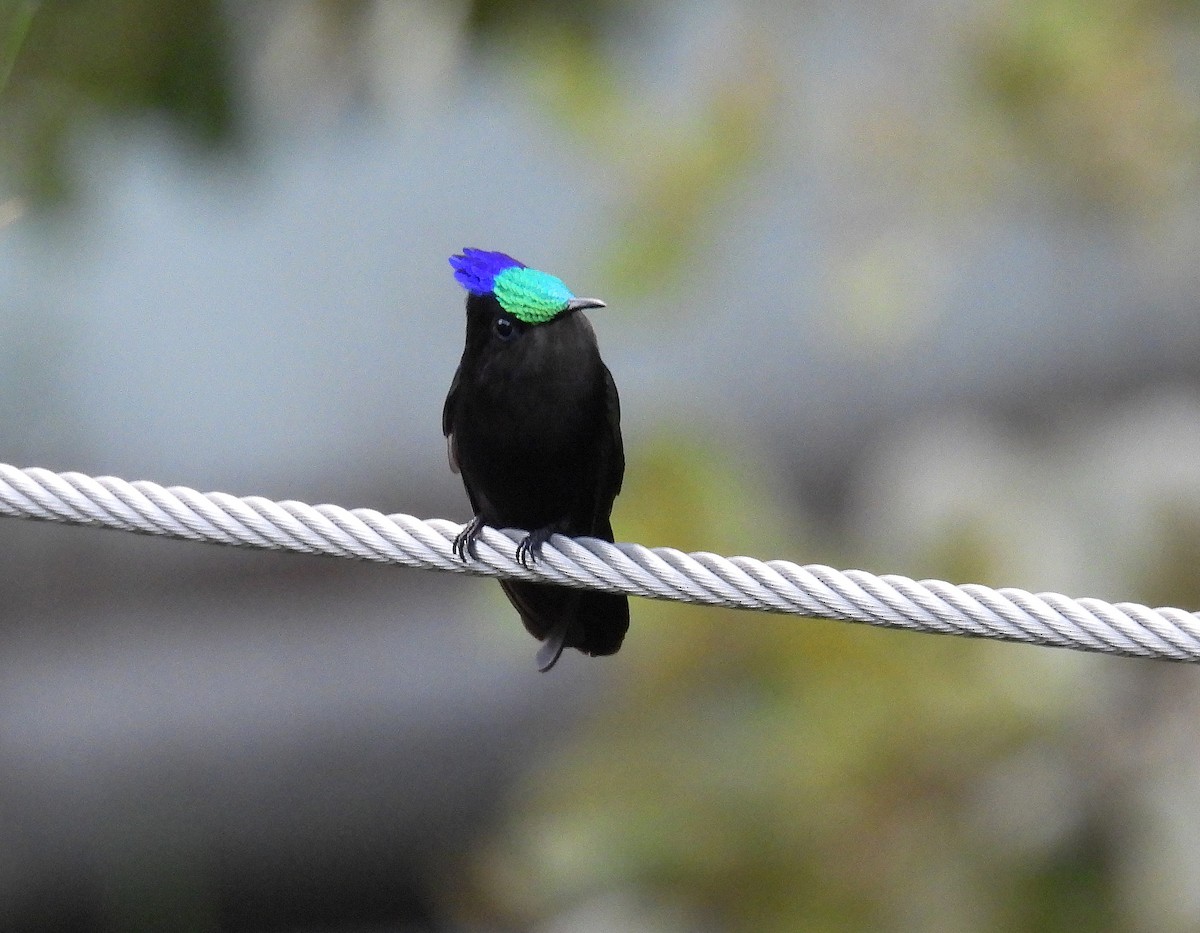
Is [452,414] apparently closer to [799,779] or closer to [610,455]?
[610,455]

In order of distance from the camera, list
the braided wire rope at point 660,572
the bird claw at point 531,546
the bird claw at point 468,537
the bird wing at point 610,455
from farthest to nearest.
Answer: the bird wing at point 610,455 → the bird claw at point 468,537 → the bird claw at point 531,546 → the braided wire rope at point 660,572

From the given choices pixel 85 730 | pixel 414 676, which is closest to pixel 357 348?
pixel 414 676

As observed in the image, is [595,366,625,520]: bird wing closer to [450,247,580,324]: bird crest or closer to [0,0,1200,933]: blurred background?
[450,247,580,324]: bird crest

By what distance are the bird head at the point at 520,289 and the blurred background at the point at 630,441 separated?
3.10 ft

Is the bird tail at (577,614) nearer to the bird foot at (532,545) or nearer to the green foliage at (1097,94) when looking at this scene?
the bird foot at (532,545)

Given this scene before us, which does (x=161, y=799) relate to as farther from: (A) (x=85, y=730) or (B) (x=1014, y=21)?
(B) (x=1014, y=21)

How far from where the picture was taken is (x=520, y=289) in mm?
3314

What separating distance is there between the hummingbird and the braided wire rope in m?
0.39

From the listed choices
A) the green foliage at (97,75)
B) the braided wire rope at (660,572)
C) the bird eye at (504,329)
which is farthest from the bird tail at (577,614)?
the green foliage at (97,75)

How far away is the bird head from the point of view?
3.29 m

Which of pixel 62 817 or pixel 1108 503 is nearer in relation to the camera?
pixel 1108 503

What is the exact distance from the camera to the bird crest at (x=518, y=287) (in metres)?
3.29

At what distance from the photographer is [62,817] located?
315 inches

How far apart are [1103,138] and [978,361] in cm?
343
